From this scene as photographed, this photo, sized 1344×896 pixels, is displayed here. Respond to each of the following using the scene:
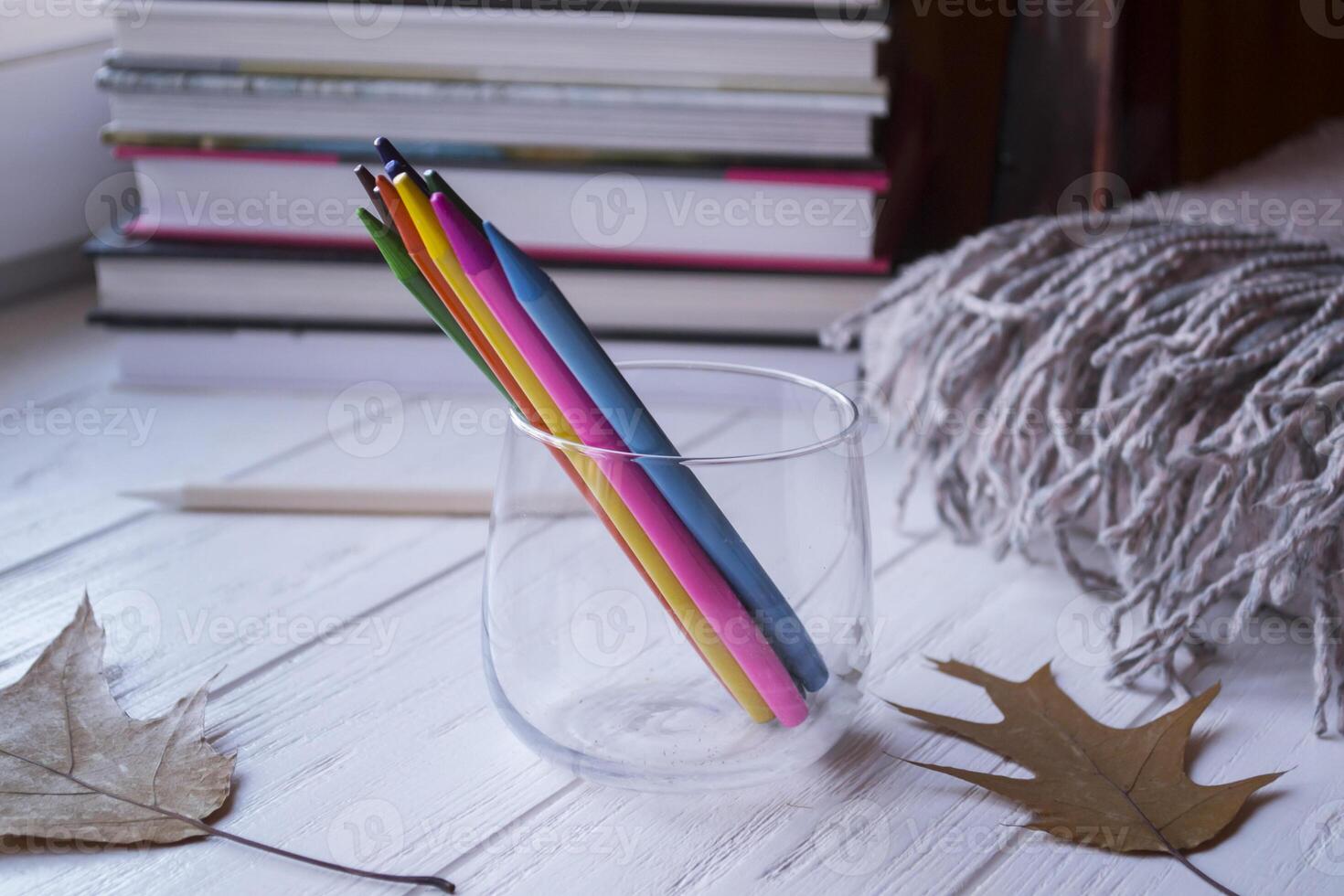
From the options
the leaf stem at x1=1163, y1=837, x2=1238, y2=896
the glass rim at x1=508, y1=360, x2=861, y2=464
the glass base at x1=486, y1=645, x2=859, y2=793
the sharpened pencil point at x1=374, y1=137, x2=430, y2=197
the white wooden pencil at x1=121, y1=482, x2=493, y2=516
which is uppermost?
the sharpened pencil point at x1=374, y1=137, x2=430, y2=197

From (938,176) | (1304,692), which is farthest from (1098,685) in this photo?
(938,176)

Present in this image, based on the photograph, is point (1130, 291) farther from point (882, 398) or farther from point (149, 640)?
point (149, 640)

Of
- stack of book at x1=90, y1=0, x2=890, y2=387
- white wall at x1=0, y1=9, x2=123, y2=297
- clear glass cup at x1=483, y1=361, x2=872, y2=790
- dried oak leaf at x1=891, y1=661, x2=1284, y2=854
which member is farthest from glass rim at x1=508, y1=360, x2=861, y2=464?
white wall at x1=0, y1=9, x2=123, y2=297

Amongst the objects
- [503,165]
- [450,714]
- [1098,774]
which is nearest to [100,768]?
[450,714]

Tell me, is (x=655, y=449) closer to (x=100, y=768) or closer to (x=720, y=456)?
(x=720, y=456)

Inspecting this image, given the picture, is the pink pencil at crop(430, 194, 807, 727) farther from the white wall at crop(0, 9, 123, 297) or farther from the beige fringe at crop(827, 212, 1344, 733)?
the white wall at crop(0, 9, 123, 297)

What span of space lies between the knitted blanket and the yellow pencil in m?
0.17

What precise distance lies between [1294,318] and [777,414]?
0.23m

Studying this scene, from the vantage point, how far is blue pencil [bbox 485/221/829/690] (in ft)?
1.27

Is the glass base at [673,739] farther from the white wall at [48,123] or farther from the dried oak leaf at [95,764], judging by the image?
the white wall at [48,123]

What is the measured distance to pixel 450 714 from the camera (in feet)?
1.58

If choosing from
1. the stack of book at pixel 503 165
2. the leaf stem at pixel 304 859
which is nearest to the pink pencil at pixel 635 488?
the leaf stem at pixel 304 859

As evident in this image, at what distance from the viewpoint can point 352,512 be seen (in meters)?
0.65

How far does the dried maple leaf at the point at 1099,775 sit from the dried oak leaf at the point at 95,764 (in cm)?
24
